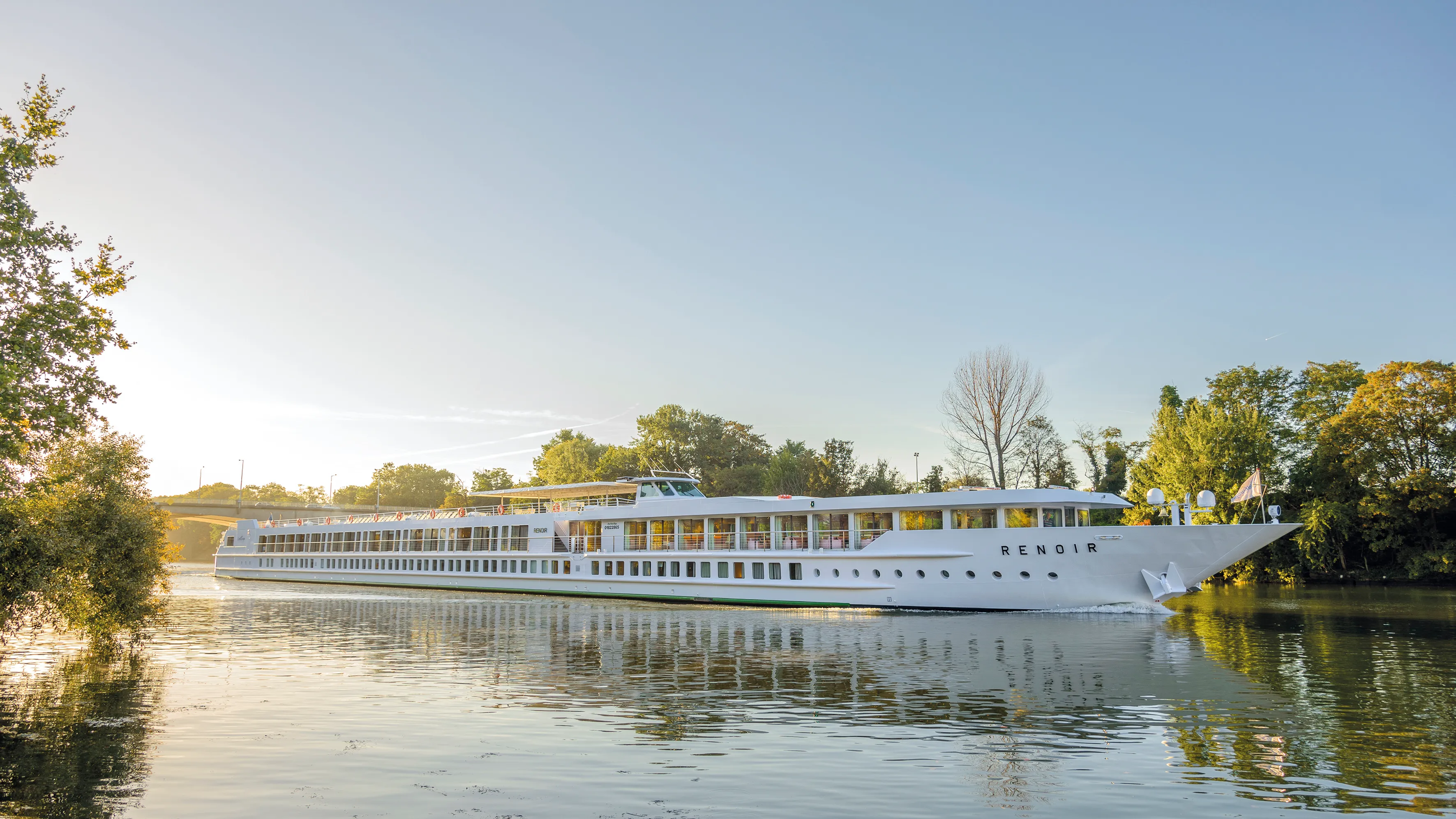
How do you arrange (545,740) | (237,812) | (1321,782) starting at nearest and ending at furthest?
(237,812), (1321,782), (545,740)

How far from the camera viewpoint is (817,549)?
37.5 metres

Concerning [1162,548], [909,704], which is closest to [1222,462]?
[1162,548]

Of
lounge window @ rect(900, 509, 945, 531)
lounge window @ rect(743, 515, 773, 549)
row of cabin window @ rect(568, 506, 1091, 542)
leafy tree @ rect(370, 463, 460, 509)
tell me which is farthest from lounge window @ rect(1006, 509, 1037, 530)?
leafy tree @ rect(370, 463, 460, 509)

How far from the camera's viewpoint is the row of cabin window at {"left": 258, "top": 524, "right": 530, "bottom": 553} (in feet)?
173

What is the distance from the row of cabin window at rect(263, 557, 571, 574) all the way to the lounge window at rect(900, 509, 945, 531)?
21.3m

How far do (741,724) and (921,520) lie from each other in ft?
72.0

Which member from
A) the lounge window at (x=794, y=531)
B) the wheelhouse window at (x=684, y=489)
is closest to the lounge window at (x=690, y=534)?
the wheelhouse window at (x=684, y=489)

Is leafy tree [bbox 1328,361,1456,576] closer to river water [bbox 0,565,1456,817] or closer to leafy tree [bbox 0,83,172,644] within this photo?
river water [bbox 0,565,1456,817]

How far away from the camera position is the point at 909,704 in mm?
15391

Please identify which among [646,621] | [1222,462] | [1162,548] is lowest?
[646,621]

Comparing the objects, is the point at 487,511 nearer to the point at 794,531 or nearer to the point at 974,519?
the point at 794,531

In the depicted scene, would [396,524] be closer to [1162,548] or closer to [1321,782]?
[1162,548]

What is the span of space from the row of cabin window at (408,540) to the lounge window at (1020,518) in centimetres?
2957

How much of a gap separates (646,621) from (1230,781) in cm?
2367
